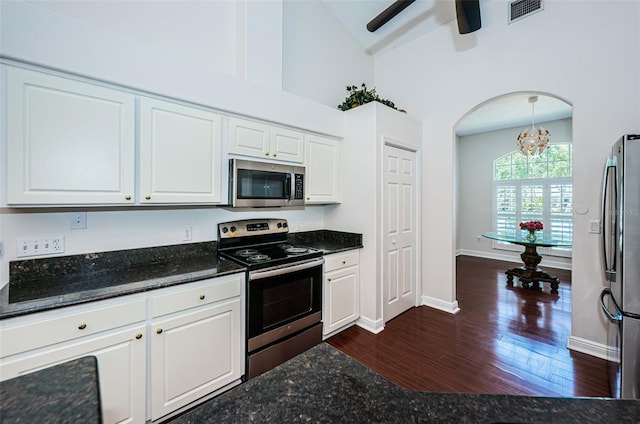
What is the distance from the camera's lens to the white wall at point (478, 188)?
20.2 feet

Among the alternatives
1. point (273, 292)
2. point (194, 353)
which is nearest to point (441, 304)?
point (273, 292)

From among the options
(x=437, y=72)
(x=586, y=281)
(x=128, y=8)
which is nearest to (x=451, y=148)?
(x=437, y=72)

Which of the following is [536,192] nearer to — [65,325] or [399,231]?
[399,231]

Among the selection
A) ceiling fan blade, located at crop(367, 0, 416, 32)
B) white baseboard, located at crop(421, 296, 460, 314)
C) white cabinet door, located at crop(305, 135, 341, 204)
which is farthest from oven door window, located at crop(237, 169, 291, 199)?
white baseboard, located at crop(421, 296, 460, 314)

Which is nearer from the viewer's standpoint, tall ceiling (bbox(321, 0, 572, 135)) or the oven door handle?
the oven door handle

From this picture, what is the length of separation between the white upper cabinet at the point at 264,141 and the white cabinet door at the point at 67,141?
73 cm

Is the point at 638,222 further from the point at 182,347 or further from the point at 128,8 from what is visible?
the point at 128,8

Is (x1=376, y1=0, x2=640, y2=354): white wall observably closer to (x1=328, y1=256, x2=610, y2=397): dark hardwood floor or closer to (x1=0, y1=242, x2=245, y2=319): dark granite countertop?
(x1=328, y1=256, x2=610, y2=397): dark hardwood floor

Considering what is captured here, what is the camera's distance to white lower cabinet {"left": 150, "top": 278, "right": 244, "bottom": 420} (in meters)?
1.63

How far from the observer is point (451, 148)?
3295mm

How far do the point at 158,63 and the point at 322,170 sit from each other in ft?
5.57

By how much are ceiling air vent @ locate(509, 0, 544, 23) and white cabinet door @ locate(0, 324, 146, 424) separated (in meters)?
4.29

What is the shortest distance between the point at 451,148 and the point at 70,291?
12.2 feet

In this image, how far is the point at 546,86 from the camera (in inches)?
103
